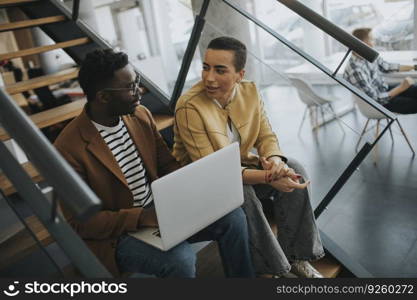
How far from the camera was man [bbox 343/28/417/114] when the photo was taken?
3943 millimetres

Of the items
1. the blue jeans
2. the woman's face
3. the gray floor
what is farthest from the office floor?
the woman's face

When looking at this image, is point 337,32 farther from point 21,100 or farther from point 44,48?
point 21,100

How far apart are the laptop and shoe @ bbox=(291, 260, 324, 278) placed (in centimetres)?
56

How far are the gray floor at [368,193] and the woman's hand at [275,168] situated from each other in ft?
2.18

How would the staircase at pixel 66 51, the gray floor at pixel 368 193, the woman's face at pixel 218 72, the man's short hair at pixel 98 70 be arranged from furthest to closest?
1. the gray floor at pixel 368 193
2. the staircase at pixel 66 51
3. the woman's face at pixel 218 72
4. the man's short hair at pixel 98 70

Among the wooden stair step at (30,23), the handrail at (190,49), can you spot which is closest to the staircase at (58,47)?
the wooden stair step at (30,23)

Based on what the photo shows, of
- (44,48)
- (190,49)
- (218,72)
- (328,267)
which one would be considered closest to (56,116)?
(44,48)

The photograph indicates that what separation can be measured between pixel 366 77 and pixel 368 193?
4.06 ft

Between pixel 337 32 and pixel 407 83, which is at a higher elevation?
pixel 337 32

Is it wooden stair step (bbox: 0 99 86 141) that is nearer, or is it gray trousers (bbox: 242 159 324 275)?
gray trousers (bbox: 242 159 324 275)

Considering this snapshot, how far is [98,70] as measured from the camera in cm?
169

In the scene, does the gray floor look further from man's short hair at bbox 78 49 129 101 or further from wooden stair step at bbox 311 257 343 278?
man's short hair at bbox 78 49 129 101

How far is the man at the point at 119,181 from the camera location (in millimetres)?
1612

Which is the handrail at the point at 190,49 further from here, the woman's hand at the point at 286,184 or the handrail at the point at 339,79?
the woman's hand at the point at 286,184
